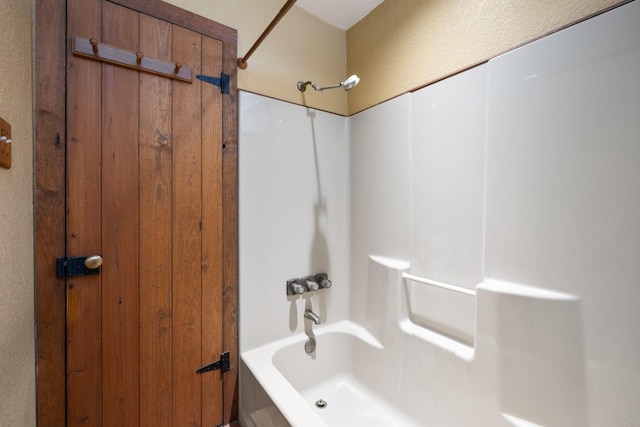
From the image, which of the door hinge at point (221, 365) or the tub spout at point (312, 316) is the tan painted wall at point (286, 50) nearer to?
the tub spout at point (312, 316)

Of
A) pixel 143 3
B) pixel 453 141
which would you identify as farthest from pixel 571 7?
pixel 143 3

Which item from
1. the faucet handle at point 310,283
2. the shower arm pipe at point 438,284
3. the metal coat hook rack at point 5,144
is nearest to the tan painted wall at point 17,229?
the metal coat hook rack at point 5,144

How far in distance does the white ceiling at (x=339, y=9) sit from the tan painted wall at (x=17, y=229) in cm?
137

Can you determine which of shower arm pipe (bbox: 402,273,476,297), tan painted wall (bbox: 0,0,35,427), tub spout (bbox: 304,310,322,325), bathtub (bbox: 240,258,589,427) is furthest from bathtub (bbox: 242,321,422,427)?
tan painted wall (bbox: 0,0,35,427)

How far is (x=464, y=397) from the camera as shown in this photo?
3.88 ft

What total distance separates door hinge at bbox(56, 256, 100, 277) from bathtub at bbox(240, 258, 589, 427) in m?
0.88

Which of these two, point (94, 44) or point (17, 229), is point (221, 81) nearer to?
point (94, 44)

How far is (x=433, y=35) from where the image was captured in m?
1.37

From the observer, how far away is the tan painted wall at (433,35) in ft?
3.34

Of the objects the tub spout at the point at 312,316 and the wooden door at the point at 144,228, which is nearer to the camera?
the wooden door at the point at 144,228

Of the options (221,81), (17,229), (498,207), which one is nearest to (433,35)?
(498,207)

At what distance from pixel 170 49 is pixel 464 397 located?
2152 millimetres

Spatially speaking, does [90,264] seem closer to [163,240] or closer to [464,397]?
[163,240]

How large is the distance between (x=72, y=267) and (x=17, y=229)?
258mm
